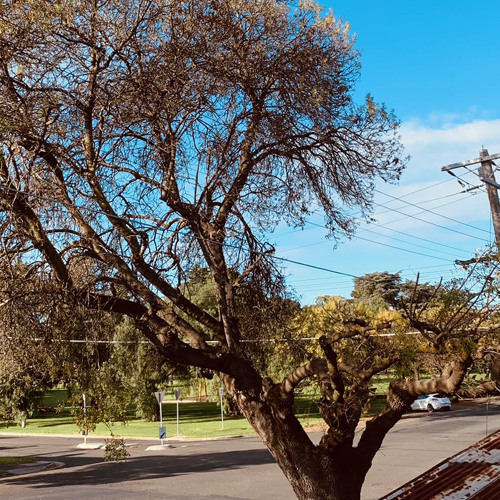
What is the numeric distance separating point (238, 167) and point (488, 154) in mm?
9600

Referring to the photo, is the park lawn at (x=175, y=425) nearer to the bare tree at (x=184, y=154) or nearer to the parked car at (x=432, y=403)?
Result: the parked car at (x=432, y=403)

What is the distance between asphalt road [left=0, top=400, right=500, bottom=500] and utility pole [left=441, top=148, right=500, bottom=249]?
4666 mm

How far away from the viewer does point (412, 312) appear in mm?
5902

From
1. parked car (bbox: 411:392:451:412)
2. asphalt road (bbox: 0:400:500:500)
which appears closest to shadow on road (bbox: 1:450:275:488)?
asphalt road (bbox: 0:400:500:500)

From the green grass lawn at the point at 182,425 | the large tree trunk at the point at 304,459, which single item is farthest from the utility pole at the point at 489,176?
the green grass lawn at the point at 182,425

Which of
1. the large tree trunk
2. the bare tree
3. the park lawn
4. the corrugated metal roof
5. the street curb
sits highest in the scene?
the bare tree

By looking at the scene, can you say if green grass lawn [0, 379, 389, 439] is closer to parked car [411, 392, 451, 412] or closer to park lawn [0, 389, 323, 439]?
park lawn [0, 389, 323, 439]

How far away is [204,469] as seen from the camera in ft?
68.9

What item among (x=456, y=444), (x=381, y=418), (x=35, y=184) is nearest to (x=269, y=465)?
(x=456, y=444)

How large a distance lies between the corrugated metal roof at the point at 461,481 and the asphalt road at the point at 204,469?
73.9 inches

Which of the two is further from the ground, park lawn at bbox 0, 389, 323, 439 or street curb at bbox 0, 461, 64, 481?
street curb at bbox 0, 461, 64, 481

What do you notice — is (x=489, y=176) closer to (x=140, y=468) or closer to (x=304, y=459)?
(x=304, y=459)

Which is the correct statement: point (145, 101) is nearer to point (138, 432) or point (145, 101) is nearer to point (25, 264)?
point (25, 264)

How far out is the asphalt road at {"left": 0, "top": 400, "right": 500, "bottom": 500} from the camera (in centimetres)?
1672
